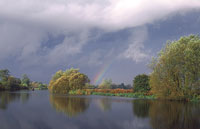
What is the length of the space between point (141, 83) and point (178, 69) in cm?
2022

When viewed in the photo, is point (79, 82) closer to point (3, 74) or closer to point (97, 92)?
point (97, 92)

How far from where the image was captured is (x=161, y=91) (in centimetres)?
3797

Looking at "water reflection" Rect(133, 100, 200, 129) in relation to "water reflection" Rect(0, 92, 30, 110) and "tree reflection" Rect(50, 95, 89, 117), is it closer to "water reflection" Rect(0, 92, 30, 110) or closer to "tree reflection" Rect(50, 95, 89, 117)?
"tree reflection" Rect(50, 95, 89, 117)

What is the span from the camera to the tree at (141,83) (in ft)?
178

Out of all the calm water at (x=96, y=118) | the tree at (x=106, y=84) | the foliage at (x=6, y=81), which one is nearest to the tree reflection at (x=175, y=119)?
the calm water at (x=96, y=118)

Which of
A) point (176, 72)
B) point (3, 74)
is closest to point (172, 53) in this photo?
point (176, 72)

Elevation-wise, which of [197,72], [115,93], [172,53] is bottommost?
[115,93]

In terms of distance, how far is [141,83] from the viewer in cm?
5503

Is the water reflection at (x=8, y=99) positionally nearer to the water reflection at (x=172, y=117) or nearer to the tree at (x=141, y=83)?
the water reflection at (x=172, y=117)

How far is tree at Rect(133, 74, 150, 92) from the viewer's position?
54.2m

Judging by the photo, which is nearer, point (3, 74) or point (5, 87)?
point (5, 87)

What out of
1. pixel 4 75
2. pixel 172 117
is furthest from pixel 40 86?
pixel 172 117

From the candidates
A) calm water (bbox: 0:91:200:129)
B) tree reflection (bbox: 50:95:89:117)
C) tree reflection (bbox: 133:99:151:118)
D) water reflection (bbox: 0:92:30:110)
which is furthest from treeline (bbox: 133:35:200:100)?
water reflection (bbox: 0:92:30:110)

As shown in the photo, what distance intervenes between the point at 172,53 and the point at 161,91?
8.01 m
